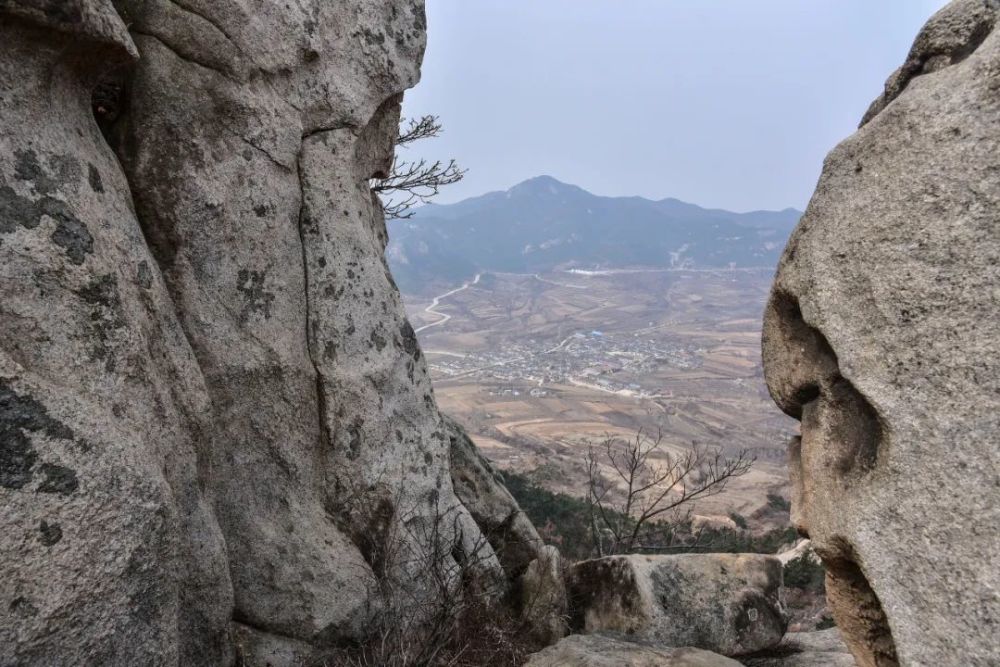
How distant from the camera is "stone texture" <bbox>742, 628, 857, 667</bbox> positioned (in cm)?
A: 674

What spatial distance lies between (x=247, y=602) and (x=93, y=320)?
272 cm

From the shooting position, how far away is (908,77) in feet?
14.4

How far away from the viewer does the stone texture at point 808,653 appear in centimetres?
674

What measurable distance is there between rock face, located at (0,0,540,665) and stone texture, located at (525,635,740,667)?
1156 millimetres

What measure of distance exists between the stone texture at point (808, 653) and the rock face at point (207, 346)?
3064mm

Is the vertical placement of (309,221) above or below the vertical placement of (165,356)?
above

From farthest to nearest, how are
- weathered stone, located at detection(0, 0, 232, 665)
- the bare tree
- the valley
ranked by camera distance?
the valley → the bare tree → weathered stone, located at detection(0, 0, 232, 665)

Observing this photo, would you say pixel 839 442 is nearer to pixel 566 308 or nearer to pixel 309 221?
pixel 309 221

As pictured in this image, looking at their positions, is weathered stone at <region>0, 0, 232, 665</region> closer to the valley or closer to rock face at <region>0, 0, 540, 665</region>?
rock face at <region>0, 0, 540, 665</region>

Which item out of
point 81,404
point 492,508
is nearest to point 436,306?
point 492,508

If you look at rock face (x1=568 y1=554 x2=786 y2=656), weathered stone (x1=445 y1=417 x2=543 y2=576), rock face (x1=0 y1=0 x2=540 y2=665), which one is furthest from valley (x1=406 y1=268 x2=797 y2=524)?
rock face (x1=0 y1=0 x2=540 y2=665)

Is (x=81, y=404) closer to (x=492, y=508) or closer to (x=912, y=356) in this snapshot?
(x=912, y=356)

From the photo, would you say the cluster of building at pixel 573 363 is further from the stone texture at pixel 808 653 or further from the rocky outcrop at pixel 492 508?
the stone texture at pixel 808 653

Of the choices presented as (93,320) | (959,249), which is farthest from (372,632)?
(959,249)
